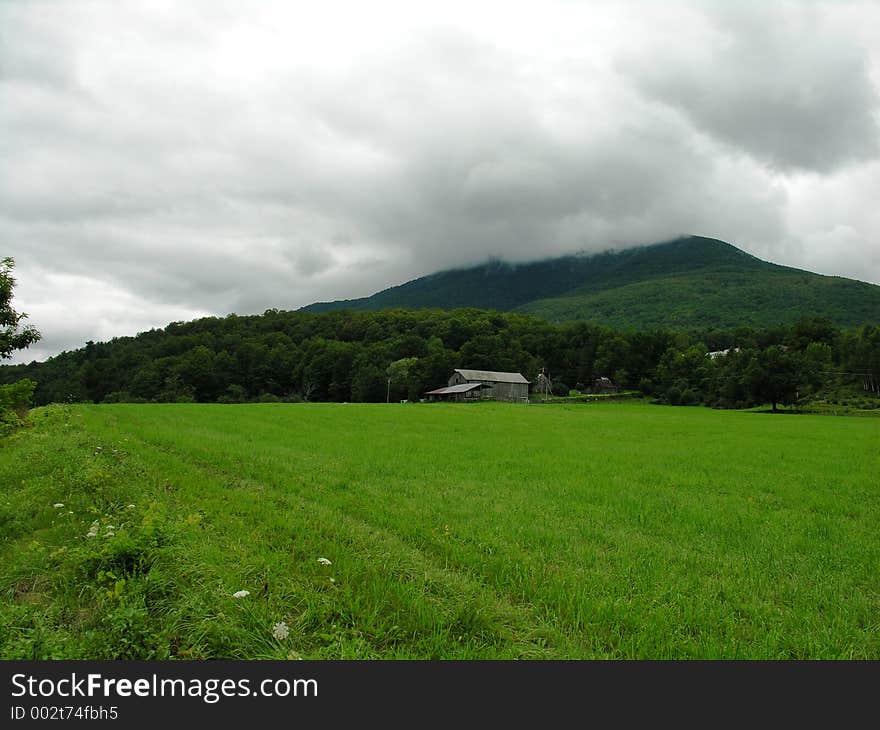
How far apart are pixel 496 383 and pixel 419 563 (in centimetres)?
10038

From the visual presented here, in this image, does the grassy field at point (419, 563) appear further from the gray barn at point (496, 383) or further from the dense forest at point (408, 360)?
the gray barn at point (496, 383)

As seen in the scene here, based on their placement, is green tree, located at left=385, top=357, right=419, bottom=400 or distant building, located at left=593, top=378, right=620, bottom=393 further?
distant building, located at left=593, top=378, right=620, bottom=393

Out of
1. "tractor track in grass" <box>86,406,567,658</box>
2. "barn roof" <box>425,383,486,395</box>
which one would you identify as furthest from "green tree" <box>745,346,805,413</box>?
"tractor track in grass" <box>86,406,567,658</box>

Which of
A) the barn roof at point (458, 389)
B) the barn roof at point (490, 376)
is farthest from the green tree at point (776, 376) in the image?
the barn roof at point (458, 389)

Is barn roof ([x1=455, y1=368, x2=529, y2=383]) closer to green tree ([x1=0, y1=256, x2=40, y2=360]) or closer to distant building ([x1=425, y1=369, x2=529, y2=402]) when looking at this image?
distant building ([x1=425, y1=369, x2=529, y2=402])

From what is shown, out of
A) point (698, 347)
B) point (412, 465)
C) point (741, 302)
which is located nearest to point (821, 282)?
point (741, 302)

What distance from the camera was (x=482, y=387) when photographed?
103938 millimetres

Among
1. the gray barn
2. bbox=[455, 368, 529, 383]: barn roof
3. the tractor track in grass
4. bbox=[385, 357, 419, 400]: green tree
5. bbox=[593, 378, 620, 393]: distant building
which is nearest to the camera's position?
the tractor track in grass

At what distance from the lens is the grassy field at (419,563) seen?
15.3ft

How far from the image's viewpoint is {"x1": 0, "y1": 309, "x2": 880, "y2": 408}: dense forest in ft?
305

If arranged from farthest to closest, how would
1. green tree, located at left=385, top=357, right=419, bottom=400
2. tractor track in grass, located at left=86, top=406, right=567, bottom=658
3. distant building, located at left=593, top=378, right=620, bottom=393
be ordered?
distant building, located at left=593, top=378, right=620, bottom=393, green tree, located at left=385, top=357, right=419, bottom=400, tractor track in grass, located at left=86, top=406, right=567, bottom=658

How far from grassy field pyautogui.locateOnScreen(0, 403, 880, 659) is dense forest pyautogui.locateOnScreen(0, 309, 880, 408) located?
3308 inches

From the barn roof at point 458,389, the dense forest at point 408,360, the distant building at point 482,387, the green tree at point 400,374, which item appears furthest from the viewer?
the green tree at point 400,374

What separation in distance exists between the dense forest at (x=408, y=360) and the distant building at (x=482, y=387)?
5593 mm
